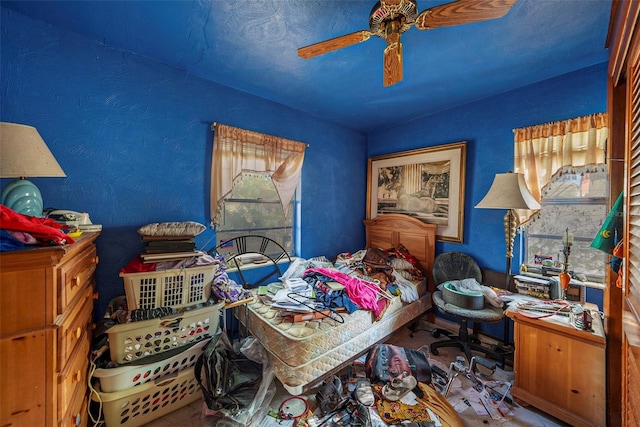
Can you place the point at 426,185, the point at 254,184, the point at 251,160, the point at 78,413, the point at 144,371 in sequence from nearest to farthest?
1. the point at 78,413
2. the point at 144,371
3. the point at 251,160
4. the point at 254,184
5. the point at 426,185

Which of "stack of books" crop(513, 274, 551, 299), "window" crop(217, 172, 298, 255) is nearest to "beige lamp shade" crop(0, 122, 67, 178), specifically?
"window" crop(217, 172, 298, 255)

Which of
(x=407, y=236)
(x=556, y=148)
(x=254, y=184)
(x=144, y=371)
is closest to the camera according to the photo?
(x=144, y=371)

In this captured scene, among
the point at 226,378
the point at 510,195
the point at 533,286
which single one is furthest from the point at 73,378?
the point at 533,286

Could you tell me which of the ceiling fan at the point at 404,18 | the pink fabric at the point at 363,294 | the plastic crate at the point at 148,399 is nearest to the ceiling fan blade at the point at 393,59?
the ceiling fan at the point at 404,18

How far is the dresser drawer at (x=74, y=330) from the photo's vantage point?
0.97 metres

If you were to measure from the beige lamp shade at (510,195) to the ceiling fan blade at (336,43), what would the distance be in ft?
5.86

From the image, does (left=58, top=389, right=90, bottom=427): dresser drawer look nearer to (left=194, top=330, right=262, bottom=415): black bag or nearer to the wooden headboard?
(left=194, top=330, right=262, bottom=415): black bag

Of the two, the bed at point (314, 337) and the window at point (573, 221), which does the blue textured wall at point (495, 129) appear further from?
the bed at point (314, 337)

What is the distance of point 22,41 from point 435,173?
385 cm

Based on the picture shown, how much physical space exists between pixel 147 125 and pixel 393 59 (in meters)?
2.01

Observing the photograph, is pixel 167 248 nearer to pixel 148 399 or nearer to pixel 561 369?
pixel 148 399

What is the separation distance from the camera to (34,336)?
874 mm

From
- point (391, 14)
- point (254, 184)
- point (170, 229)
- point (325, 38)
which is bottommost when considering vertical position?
point (170, 229)

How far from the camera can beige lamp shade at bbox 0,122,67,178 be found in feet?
3.50
